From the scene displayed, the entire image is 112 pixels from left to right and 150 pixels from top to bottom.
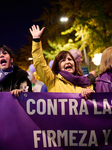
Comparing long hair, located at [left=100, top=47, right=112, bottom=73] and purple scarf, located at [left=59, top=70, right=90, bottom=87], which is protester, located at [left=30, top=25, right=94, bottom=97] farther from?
long hair, located at [left=100, top=47, right=112, bottom=73]

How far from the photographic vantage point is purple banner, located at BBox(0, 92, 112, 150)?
2373mm

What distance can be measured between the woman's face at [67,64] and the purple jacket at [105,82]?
0.45m

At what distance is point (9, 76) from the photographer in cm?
302

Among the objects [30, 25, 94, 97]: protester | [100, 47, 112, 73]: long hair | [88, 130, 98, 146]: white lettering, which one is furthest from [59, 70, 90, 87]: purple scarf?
[88, 130, 98, 146]: white lettering

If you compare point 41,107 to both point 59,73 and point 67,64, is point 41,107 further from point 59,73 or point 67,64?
point 67,64

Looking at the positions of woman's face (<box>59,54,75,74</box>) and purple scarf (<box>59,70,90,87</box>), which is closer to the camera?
purple scarf (<box>59,70,90,87</box>)

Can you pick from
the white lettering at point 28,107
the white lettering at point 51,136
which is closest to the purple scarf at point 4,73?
the white lettering at point 28,107

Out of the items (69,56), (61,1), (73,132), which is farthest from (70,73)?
(61,1)

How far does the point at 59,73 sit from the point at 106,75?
65 cm

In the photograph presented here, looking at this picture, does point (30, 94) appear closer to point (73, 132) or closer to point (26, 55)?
point (73, 132)

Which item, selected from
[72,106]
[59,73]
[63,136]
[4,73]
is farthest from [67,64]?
[63,136]

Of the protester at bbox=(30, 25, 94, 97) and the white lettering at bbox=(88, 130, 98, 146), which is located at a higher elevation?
the protester at bbox=(30, 25, 94, 97)

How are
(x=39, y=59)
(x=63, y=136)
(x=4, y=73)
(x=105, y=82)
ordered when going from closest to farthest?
(x=63, y=136) → (x=39, y=59) → (x=105, y=82) → (x=4, y=73)

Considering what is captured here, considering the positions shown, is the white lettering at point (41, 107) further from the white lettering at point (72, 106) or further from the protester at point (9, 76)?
the protester at point (9, 76)
